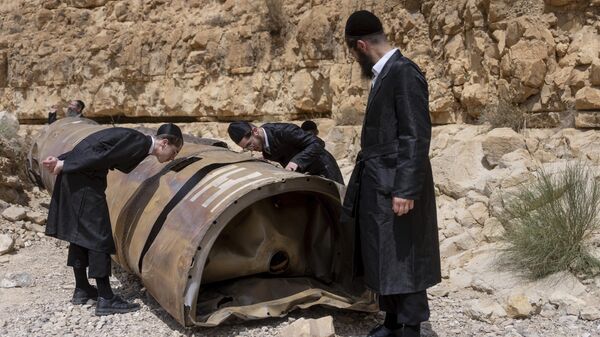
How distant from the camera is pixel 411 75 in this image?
10.9ft

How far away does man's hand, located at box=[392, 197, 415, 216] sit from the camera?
10.6 ft

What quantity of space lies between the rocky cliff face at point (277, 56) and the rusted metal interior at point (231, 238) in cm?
364

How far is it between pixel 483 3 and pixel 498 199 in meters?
3.15

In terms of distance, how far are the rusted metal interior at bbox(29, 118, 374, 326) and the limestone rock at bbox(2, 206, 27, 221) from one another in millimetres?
2400

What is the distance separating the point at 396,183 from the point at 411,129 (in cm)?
28

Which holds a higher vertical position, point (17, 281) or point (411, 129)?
point (411, 129)

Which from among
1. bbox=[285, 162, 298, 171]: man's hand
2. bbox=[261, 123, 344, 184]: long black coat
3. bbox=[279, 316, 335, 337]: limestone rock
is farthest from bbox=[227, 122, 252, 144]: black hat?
bbox=[279, 316, 335, 337]: limestone rock

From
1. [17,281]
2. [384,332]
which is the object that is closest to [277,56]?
[17,281]

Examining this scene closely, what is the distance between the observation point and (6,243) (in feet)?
19.3

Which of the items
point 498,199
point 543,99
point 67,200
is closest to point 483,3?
point 543,99

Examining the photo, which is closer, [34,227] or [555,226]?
[555,226]

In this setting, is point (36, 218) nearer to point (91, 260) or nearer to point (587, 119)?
point (91, 260)

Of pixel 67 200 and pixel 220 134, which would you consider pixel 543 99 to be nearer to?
pixel 67 200

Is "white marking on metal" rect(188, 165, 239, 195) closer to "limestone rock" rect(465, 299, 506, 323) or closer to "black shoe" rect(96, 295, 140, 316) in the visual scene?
"black shoe" rect(96, 295, 140, 316)
